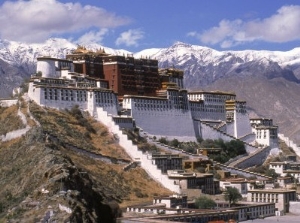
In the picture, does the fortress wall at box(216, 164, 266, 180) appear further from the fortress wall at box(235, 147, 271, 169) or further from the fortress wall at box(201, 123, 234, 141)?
the fortress wall at box(201, 123, 234, 141)

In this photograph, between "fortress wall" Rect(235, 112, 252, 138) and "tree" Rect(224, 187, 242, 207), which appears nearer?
"tree" Rect(224, 187, 242, 207)

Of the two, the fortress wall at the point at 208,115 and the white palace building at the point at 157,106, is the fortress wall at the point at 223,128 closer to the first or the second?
the white palace building at the point at 157,106

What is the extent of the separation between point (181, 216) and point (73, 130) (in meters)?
19.2

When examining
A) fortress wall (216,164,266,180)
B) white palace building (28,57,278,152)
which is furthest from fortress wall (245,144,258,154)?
fortress wall (216,164,266,180)

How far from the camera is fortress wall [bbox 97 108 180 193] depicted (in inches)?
2975

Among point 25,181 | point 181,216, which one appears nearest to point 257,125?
point 181,216

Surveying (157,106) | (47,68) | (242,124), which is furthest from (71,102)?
(242,124)

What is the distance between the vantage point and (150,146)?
8356 cm

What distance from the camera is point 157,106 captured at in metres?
90.1

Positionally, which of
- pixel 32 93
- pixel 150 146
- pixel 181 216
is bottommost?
pixel 181 216

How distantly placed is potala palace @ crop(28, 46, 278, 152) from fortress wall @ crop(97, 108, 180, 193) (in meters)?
0.34

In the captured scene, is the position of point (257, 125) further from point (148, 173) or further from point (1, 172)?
point (1, 172)

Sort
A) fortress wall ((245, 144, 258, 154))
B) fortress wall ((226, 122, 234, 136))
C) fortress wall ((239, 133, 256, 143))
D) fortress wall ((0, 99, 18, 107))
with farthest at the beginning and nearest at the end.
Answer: fortress wall ((226, 122, 234, 136))
fortress wall ((239, 133, 256, 143))
fortress wall ((245, 144, 258, 154))
fortress wall ((0, 99, 18, 107))

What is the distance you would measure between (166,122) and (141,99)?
14.1ft
